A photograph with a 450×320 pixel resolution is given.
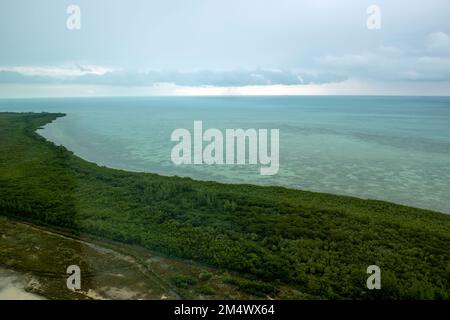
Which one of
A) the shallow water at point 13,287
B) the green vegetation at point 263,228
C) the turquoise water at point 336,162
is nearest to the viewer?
the shallow water at point 13,287

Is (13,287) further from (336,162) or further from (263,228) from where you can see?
(336,162)

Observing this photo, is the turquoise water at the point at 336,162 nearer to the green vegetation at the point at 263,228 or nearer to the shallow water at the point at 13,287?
the green vegetation at the point at 263,228

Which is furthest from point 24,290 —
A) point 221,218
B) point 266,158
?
point 266,158

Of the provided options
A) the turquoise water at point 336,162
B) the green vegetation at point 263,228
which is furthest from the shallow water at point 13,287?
the turquoise water at point 336,162

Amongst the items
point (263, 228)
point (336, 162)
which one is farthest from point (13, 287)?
point (336, 162)

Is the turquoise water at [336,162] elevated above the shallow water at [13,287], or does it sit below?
above

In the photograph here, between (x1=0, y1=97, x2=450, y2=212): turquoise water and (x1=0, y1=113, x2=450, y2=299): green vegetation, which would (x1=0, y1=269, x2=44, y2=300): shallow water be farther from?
(x1=0, y1=97, x2=450, y2=212): turquoise water

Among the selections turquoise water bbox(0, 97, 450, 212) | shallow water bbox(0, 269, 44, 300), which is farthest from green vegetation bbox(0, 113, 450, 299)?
shallow water bbox(0, 269, 44, 300)

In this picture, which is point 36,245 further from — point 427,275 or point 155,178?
point 427,275
